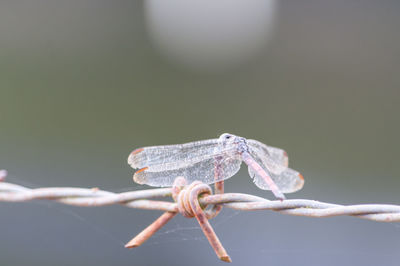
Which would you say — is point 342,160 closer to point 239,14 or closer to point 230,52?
point 230,52

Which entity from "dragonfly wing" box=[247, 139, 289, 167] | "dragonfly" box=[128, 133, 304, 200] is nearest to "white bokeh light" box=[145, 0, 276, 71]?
"dragonfly wing" box=[247, 139, 289, 167]

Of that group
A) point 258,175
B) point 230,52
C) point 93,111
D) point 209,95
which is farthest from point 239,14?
point 258,175

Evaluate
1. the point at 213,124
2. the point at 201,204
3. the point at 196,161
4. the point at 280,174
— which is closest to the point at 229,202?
the point at 201,204

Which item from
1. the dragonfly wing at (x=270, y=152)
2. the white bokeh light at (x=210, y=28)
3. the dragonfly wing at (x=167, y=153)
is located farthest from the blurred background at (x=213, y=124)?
the dragonfly wing at (x=167, y=153)

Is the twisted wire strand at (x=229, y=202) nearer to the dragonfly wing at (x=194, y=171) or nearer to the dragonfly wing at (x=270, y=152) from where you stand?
the dragonfly wing at (x=194, y=171)

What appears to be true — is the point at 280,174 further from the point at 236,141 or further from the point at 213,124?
the point at 213,124

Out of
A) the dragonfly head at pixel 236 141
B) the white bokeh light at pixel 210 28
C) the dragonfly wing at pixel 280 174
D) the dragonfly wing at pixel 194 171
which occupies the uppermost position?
the white bokeh light at pixel 210 28

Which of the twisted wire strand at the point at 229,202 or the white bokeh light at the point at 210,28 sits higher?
the white bokeh light at the point at 210,28
